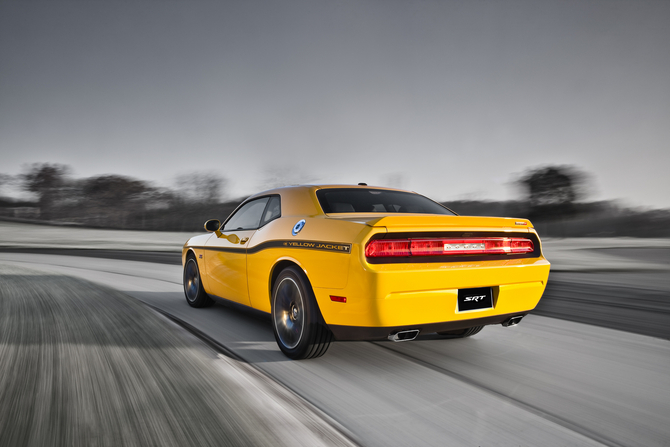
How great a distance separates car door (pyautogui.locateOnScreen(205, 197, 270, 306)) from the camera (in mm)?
4539

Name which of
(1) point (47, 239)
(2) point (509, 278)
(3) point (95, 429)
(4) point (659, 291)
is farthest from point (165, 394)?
(1) point (47, 239)

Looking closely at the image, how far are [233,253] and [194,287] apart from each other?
1.67 meters

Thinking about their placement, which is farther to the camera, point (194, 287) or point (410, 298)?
point (194, 287)

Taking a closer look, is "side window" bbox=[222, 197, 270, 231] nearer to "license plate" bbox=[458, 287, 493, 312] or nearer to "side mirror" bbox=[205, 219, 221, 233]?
"side mirror" bbox=[205, 219, 221, 233]

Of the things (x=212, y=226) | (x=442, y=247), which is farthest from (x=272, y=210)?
(x=442, y=247)

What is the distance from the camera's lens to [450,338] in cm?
434

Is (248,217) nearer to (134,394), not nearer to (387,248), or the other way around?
(387,248)

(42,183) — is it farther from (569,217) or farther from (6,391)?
Result: (6,391)

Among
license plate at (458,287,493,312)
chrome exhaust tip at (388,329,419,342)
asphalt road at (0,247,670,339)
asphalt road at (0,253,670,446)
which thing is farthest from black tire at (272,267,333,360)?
asphalt road at (0,247,670,339)

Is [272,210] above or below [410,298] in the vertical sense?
above

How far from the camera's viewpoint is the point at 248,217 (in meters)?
4.98

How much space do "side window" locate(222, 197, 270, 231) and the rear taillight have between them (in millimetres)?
1830

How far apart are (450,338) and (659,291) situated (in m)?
4.69

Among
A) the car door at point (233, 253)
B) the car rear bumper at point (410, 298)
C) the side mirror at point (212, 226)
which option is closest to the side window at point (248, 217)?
the car door at point (233, 253)
